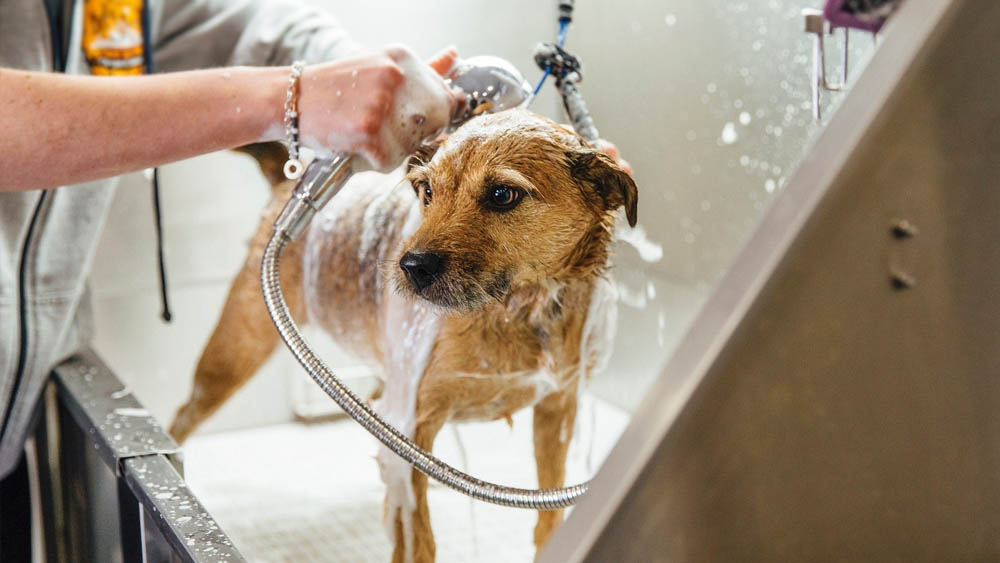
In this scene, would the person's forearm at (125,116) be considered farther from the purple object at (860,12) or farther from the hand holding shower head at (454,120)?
the purple object at (860,12)

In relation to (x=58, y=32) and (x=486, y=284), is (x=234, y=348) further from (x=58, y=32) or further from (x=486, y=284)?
(x=486, y=284)

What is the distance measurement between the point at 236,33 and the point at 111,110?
56 centimetres

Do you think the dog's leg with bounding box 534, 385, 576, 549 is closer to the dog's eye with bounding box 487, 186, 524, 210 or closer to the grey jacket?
the dog's eye with bounding box 487, 186, 524, 210

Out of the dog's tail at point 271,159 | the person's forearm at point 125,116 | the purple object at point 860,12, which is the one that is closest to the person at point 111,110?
the person's forearm at point 125,116

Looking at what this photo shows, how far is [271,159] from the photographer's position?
1277 mm

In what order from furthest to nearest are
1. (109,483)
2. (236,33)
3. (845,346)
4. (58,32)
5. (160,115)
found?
(236,33)
(58,32)
(109,483)
(160,115)
(845,346)

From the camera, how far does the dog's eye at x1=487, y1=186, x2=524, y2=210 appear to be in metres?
0.77

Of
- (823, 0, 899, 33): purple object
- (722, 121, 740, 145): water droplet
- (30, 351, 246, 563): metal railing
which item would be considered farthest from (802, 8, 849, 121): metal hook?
(30, 351, 246, 563): metal railing

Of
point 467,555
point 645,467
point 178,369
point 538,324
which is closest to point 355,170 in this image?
point 538,324

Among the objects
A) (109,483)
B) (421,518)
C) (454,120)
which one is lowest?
(109,483)

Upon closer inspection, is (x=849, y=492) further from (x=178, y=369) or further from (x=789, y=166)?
A: (x=178, y=369)

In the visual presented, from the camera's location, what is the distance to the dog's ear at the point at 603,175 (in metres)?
0.78

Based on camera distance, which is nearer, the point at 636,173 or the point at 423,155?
the point at 423,155

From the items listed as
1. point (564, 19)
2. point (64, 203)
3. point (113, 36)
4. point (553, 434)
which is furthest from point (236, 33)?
point (553, 434)
